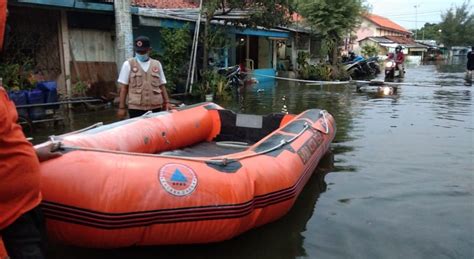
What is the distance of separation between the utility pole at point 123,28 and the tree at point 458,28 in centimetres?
6097

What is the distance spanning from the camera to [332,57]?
22812mm

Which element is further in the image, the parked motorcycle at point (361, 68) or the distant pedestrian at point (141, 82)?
the parked motorcycle at point (361, 68)

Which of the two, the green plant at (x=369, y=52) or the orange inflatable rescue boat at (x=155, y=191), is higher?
the green plant at (x=369, y=52)

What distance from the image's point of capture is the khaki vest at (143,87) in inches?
200

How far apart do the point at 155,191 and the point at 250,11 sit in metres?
10.6

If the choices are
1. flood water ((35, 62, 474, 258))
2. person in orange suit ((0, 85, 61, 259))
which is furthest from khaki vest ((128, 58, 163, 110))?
person in orange suit ((0, 85, 61, 259))

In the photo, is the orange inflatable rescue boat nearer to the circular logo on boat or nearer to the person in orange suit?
the circular logo on boat

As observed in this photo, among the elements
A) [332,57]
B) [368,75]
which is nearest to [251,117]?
[332,57]

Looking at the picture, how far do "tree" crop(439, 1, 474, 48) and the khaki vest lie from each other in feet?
212

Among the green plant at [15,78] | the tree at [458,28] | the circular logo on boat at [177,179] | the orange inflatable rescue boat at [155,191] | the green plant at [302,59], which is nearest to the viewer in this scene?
Answer: the orange inflatable rescue boat at [155,191]

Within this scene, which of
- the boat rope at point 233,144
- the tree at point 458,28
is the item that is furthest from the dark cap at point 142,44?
the tree at point 458,28

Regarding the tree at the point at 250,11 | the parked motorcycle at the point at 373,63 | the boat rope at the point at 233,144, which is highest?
the tree at the point at 250,11

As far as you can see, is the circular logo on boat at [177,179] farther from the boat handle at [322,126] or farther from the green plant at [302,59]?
the green plant at [302,59]

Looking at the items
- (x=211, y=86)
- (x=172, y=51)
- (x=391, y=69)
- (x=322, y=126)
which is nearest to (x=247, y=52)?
(x=391, y=69)
